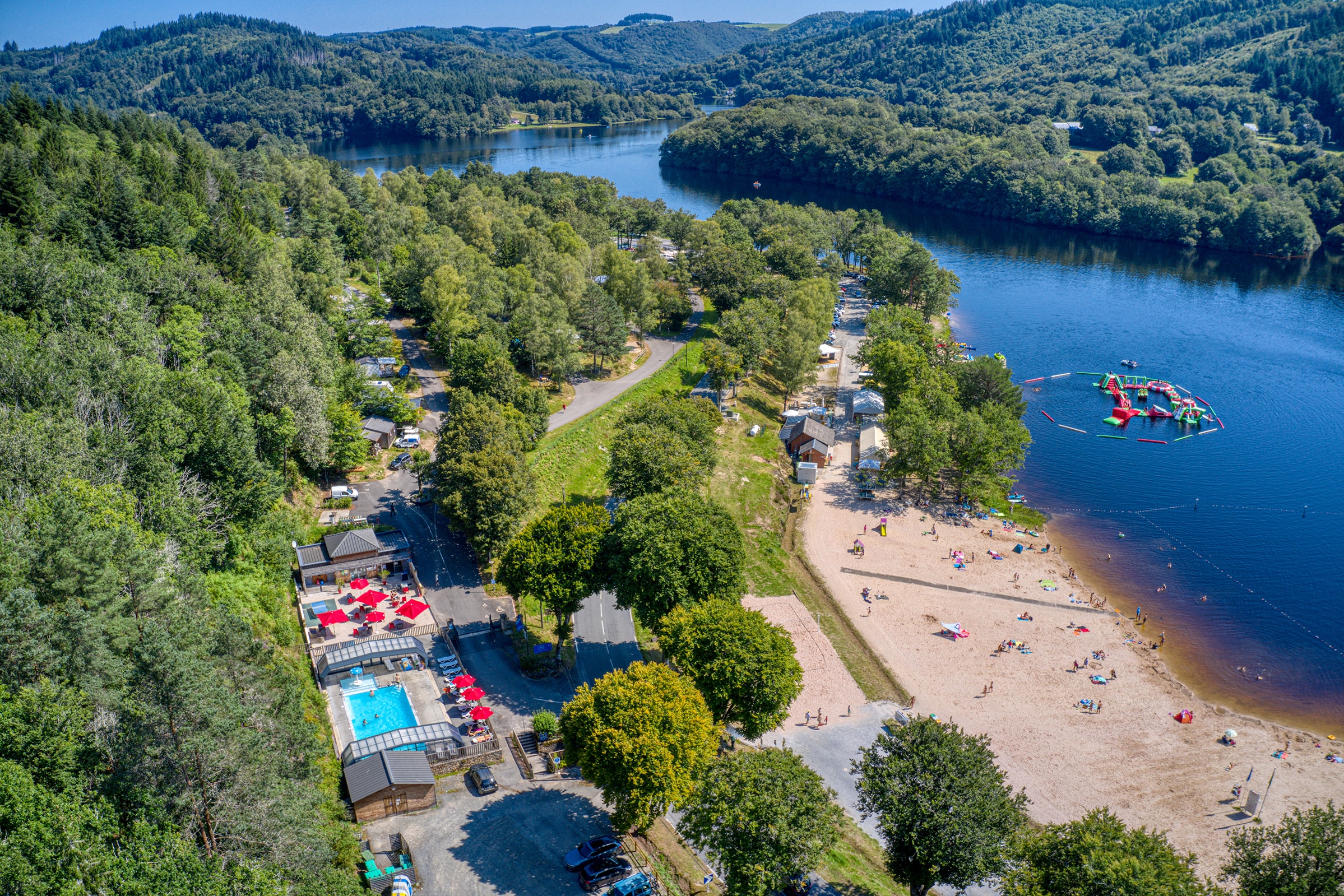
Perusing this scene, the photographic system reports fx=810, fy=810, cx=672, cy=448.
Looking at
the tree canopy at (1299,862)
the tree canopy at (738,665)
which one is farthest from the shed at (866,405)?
the tree canopy at (1299,862)

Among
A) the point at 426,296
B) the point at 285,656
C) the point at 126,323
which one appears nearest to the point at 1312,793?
the point at 285,656

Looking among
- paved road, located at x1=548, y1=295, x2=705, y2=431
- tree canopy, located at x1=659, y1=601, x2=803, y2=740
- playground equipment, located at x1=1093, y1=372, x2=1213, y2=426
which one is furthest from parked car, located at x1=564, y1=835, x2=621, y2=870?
playground equipment, located at x1=1093, y1=372, x2=1213, y2=426

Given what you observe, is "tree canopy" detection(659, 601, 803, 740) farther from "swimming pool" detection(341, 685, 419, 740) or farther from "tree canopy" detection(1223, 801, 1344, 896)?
"tree canopy" detection(1223, 801, 1344, 896)

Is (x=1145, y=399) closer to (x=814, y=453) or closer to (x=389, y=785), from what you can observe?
(x=814, y=453)

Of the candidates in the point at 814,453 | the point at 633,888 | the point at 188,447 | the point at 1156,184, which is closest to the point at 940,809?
the point at 633,888

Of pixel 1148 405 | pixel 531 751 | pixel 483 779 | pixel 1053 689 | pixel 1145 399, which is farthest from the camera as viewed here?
pixel 1145 399

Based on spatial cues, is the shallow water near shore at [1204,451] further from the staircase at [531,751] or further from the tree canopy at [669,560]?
the staircase at [531,751]
